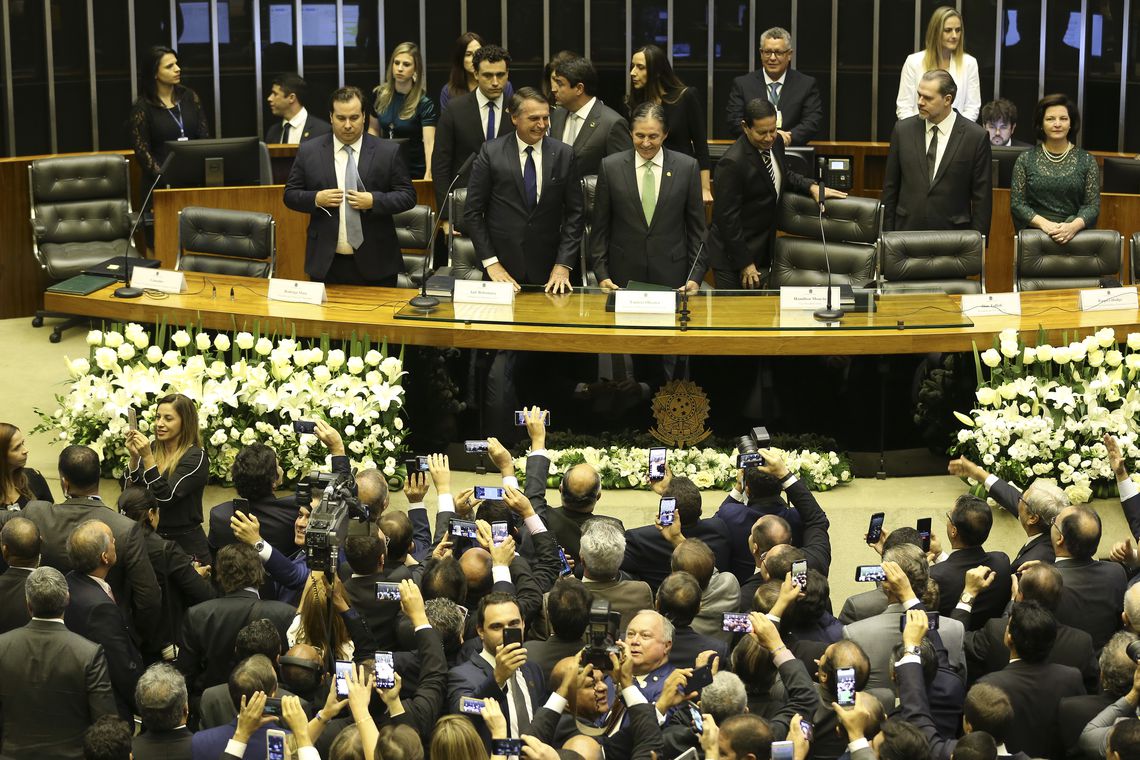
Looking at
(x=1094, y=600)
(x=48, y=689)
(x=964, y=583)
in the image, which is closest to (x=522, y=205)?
(x=964, y=583)

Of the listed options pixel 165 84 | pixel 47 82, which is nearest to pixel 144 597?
pixel 165 84

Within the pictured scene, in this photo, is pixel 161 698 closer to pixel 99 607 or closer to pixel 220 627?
pixel 220 627

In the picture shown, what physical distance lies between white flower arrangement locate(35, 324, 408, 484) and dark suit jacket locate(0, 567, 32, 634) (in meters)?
1.52

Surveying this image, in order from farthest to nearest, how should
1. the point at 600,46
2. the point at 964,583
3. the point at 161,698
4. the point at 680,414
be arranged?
the point at 600,46 < the point at 680,414 < the point at 964,583 < the point at 161,698

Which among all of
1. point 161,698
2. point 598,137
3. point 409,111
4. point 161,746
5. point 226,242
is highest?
point 409,111

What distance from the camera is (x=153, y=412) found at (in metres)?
6.19

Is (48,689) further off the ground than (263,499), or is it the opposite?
(263,499)

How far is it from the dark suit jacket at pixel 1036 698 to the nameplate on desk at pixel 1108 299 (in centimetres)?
285

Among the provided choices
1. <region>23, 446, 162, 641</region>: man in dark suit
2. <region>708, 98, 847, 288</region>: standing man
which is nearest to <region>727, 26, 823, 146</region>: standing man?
<region>708, 98, 847, 288</region>: standing man

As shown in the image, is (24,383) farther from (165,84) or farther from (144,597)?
(144,597)

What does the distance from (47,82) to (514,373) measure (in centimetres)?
605

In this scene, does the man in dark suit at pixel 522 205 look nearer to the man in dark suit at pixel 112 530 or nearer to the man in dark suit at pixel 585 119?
the man in dark suit at pixel 585 119

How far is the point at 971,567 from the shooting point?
4.86m

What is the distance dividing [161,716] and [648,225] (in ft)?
12.2
